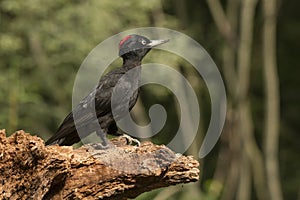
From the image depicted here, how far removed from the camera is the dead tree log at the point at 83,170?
494 centimetres

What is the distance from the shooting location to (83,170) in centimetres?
528

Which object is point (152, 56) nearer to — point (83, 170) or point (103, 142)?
point (103, 142)

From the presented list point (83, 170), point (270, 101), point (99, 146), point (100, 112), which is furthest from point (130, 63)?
point (270, 101)

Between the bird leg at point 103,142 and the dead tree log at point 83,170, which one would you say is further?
the bird leg at point 103,142

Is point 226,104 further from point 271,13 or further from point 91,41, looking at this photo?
point 91,41

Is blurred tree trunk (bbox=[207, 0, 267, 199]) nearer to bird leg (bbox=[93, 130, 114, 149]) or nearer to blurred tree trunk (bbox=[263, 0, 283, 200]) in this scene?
blurred tree trunk (bbox=[263, 0, 283, 200])

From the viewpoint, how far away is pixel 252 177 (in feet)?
51.5

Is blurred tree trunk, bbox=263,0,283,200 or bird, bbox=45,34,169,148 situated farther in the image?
blurred tree trunk, bbox=263,0,283,200

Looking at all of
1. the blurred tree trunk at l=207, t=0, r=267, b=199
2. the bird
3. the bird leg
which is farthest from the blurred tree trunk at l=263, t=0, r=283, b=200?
the bird leg

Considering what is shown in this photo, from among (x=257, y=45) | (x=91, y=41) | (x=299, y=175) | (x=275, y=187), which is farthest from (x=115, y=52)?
(x=299, y=175)

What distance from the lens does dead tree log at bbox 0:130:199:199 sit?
194 inches

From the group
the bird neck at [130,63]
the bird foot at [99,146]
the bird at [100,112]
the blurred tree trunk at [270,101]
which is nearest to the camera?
the bird foot at [99,146]

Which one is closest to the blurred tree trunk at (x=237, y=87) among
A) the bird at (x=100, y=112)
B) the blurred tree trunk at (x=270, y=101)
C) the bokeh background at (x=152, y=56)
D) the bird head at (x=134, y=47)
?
the bokeh background at (x=152, y=56)

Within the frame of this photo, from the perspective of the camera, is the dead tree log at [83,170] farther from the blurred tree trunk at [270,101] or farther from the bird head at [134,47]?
the blurred tree trunk at [270,101]
